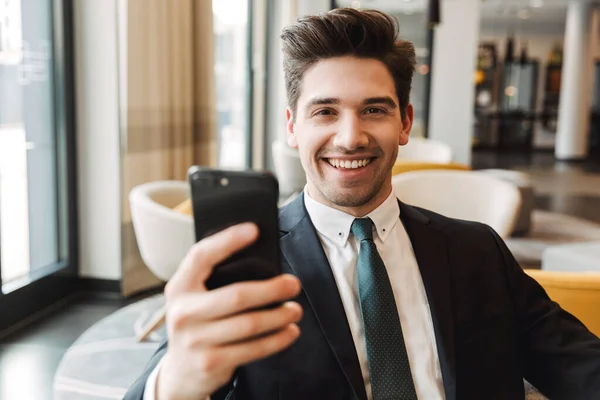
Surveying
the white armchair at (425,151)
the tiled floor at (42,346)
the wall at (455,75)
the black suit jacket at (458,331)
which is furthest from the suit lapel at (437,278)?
the wall at (455,75)

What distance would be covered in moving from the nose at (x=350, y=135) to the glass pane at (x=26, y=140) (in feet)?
9.56

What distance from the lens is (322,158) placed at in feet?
4.04

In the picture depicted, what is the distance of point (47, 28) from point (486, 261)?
3.43 meters

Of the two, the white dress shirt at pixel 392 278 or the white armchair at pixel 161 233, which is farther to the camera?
the white armchair at pixel 161 233

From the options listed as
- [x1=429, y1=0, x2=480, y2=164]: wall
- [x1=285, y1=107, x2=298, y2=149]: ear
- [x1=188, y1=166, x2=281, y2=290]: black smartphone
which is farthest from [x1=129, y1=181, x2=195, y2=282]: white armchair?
[x1=429, y1=0, x2=480, y2=164]: wall

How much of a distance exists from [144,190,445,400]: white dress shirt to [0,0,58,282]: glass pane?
2830 millimetres

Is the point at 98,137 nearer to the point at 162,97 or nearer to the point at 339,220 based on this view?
the point at 162,97

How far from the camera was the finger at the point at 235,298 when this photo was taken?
69 cm

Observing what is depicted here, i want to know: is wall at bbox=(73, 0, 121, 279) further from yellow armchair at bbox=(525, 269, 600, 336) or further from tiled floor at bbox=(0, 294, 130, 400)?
yellow armchair at bbox=(525, 269, 600, 336)

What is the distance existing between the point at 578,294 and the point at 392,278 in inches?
27.9

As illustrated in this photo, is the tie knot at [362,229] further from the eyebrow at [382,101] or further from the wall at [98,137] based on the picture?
the wall at [98,137]

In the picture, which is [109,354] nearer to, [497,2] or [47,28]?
[47,28]

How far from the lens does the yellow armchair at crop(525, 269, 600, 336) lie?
1676mm

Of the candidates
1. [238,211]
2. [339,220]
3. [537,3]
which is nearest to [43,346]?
[339,220]
